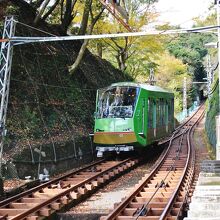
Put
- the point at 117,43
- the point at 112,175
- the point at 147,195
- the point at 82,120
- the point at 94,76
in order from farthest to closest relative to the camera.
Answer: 1. the point at 117,43
2. the point at 94,76
3. the point at 82,120
4. the point at 112,175
5. the point at 147,195

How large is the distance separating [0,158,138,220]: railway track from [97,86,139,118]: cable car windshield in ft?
11.5

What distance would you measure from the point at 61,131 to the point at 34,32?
691 centimetres

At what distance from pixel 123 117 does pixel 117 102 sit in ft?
2.71

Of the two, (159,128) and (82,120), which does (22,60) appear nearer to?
(82,120)

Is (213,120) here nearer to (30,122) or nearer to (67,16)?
(67,16)

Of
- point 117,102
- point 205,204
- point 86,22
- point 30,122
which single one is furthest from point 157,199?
point 86,22

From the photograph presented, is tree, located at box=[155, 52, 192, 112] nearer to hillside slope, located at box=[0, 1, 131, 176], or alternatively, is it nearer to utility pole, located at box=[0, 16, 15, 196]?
hillside slope, located at box=[0, 1, 131, 176]

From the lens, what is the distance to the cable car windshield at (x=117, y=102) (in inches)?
774

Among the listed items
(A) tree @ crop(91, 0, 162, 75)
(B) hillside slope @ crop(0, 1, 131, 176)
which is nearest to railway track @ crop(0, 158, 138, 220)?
(B) hillside slope @ crop(0, 1, 131, 176)

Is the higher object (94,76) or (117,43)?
(117,43)

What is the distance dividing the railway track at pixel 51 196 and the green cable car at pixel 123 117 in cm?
289

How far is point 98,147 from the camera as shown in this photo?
66.3ft

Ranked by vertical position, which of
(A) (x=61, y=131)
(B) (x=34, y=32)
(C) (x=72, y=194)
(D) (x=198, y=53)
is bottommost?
(C) (x=72, y=194)

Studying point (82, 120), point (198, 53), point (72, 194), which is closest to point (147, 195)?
point (72, 194)
